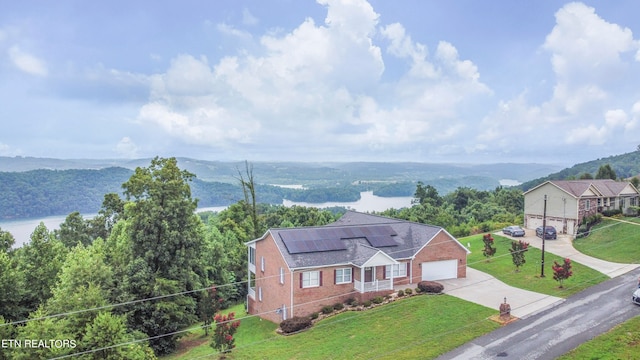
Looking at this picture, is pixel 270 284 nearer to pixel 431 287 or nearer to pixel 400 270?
pixel 400 270

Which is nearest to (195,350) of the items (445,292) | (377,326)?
(377,326)

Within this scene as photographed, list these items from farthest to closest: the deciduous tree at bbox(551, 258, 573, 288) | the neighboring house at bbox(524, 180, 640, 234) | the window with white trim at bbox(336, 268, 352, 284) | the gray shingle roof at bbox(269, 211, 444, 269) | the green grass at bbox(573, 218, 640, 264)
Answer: the neighboring house at bbox(524, 180, 640, 234) < the green grass at bbox(573, 218, 640, 264) < the window with white trim at bbox(336, 268, 352, 284) < the gray shingle roof at bbox(269, 211, 444, 269) < the deciduous tree at bbox(551, 258, 573, 288)

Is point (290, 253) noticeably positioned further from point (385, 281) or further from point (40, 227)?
point (40, 227)

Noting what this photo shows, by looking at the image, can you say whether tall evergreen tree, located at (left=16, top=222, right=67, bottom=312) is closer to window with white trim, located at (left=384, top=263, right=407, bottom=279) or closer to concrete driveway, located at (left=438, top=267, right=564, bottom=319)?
window with white trim, located at (left=384, top=263, right=407, bottom=279)

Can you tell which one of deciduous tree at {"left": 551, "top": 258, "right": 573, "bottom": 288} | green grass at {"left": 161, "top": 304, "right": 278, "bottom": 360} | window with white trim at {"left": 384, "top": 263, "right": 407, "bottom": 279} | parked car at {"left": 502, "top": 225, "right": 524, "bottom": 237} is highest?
deciduous tree at {"left": 551, "top": 258, "right": 573, "bottom": 288}

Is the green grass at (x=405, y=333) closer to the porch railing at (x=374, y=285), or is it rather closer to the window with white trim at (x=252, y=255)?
the porch railing at (x=374, y=285)

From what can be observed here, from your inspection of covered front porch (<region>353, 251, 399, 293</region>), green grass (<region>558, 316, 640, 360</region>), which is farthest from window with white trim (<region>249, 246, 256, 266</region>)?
green grass (<region>558, 316, 640, 360</region>)

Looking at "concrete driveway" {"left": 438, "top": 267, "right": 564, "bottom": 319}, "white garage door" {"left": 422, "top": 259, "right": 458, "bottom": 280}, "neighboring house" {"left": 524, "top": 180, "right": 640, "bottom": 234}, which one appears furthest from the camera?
"neighboring house" {"left": 524, "top": 180, "right": 640, "bottom": 234}

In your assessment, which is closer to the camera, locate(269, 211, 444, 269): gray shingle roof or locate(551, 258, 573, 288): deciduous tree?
locate(551, 258, 573, 288): deciduous tree
